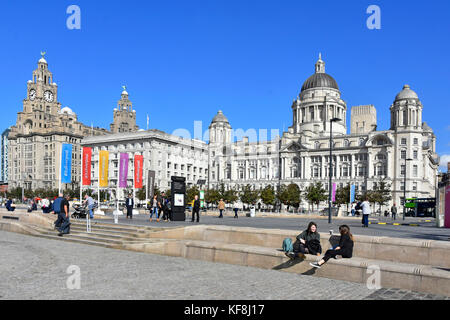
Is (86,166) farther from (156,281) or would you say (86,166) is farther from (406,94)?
(406,94)

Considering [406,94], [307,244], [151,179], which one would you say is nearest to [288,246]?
[307,244]

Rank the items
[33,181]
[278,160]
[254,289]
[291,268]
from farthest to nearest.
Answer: [33,181] < [278,160] < [291,268] < [254,289]

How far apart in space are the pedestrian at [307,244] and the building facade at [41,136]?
4514 inches

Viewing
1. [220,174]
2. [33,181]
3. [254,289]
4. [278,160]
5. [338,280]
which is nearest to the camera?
[254,289]

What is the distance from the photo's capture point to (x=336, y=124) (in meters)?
106

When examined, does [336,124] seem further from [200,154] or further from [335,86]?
[200,154]

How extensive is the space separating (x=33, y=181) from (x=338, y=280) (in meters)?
127

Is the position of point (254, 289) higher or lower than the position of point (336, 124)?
lower

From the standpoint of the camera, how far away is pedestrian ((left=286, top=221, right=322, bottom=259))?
1225 cm

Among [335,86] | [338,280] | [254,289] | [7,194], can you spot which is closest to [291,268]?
[338,280]

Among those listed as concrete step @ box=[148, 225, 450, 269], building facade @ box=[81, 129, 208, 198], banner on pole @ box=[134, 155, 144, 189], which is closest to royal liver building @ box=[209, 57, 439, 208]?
building facade @ box=[81, 129, 208, 198]

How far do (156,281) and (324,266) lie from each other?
4688mm

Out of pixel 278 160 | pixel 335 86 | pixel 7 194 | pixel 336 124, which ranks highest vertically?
pixel 335 86

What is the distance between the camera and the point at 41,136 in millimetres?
123438
